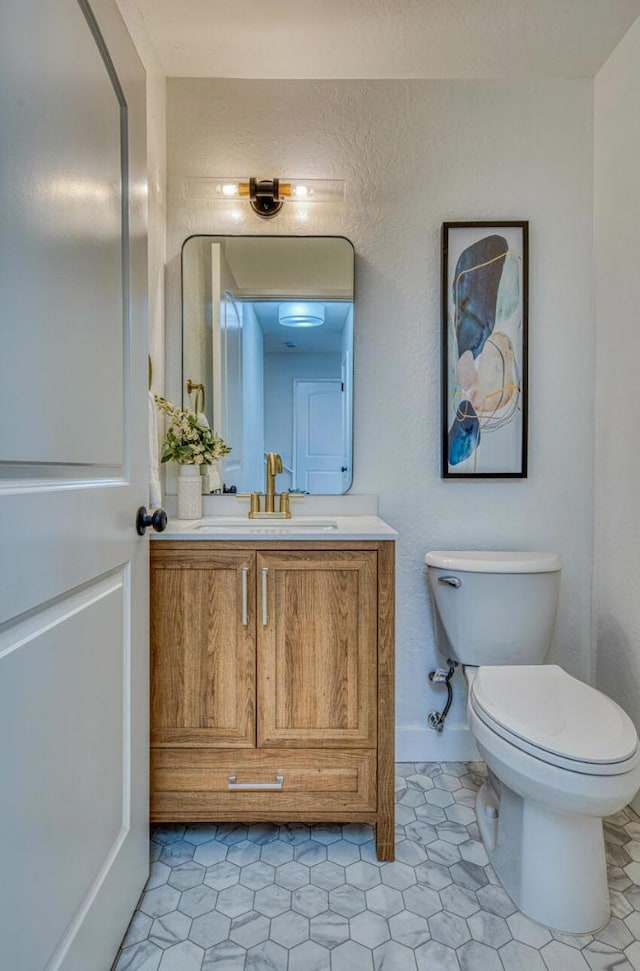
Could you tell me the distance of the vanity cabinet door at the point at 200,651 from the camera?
1.39 metres

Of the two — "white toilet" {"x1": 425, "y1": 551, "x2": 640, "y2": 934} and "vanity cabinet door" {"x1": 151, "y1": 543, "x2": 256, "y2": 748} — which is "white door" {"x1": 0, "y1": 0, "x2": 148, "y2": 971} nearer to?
"vanity cabinet door" {"x1": 151, "y1": 543, "x2": 256, "y2": 748}

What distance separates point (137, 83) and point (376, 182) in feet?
3.10

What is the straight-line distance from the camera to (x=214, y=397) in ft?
6.21

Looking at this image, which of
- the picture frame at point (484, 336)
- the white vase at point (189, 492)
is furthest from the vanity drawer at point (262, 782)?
the picture frame at point (484, 336)

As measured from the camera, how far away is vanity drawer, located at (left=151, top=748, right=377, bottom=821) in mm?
1393

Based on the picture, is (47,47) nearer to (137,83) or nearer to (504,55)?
(137,83)

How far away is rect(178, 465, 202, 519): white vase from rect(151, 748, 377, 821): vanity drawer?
28.6 inches

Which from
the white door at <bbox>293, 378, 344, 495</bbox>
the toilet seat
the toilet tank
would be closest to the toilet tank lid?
the toilet tank

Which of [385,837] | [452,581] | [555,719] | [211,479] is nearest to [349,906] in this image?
[385,837]

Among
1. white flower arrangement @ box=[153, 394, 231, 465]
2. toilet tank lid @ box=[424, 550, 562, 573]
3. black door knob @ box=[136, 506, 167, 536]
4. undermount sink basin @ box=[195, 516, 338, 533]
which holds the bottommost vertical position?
toilet tank lid @ box=[424, 550, 562, 573]

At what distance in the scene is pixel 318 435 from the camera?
74.3 inches

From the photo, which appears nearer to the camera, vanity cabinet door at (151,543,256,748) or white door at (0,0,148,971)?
white door at (0,0,148,971)

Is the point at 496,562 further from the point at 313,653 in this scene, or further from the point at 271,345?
the point at 271,345

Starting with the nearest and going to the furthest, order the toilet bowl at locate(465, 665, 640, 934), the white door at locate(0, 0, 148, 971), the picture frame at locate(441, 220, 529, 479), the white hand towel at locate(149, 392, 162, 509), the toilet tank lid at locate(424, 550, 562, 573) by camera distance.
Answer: the white door at locate(0, 0, 148, 971) → the toilet bowl at locate(465, 665, 640, 934) → the white hand towel at locate(149, 392, 162, 509) → the toilet tank lid at locate(424, 550, 562, 573) → the picture frame at locate(441, 220, 529, 479)
